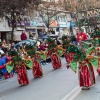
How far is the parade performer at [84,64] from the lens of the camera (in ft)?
31.8

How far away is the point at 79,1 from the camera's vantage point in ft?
163

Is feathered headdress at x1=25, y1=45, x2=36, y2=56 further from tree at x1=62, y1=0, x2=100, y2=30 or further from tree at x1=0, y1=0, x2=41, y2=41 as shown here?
tree at x1=62, y1=0, x2=100, y2=30

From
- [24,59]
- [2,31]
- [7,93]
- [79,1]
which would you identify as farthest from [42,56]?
[79,1]

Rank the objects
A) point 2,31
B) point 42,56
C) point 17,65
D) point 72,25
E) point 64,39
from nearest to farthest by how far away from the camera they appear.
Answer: point 17,65
point 42,56
point 64,39
point 2,31
point 72,25

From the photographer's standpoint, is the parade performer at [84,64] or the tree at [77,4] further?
the tree at [77,4]

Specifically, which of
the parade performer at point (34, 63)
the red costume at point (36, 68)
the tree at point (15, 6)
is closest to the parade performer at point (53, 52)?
the parade performer at point (34, 63)

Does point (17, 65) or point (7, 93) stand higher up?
point (17, 65)

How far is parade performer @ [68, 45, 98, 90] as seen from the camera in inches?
382

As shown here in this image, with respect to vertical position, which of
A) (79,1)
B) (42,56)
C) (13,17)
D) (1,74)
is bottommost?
(1,74)

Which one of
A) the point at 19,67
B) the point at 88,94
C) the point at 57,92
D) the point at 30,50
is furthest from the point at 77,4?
the point at 88,94

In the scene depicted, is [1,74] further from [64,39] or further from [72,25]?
[72,25]

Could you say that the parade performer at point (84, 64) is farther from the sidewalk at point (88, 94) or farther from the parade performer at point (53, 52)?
the parade performer at point (53, 52)

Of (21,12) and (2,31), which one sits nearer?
(21,12)

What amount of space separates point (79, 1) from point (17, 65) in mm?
38660
